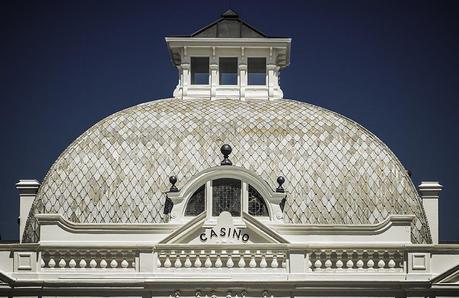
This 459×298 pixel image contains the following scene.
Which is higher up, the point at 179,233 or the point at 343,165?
the point at 343,165

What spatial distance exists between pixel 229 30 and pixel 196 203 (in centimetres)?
1363

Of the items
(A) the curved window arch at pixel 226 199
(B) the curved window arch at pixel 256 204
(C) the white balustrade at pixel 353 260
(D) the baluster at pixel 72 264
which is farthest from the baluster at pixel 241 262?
(D) the baluster at pixel 72 264

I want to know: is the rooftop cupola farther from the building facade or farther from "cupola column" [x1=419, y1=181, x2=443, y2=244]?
"cupola column" [x1=419, y1=181, x2=443, y2=244]

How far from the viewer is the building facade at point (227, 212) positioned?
124ft

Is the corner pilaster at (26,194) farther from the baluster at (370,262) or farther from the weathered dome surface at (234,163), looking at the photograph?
the baluster at (370,262)

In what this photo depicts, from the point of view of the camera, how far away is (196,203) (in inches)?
1565

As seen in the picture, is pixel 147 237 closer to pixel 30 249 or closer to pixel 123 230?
pixel 123 230

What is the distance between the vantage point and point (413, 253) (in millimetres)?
38250

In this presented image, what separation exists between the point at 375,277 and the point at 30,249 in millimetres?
11624

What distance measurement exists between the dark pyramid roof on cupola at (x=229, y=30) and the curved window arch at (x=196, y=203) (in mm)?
12988

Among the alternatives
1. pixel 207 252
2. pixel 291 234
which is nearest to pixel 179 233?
pixel 207 252

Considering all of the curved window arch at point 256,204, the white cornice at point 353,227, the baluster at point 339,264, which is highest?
the curved window arch at point 256,204

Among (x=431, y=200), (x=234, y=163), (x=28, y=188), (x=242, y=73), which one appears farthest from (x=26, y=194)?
(x=431, y=200)

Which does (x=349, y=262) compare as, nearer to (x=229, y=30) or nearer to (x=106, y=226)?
(x=106, y=226)
